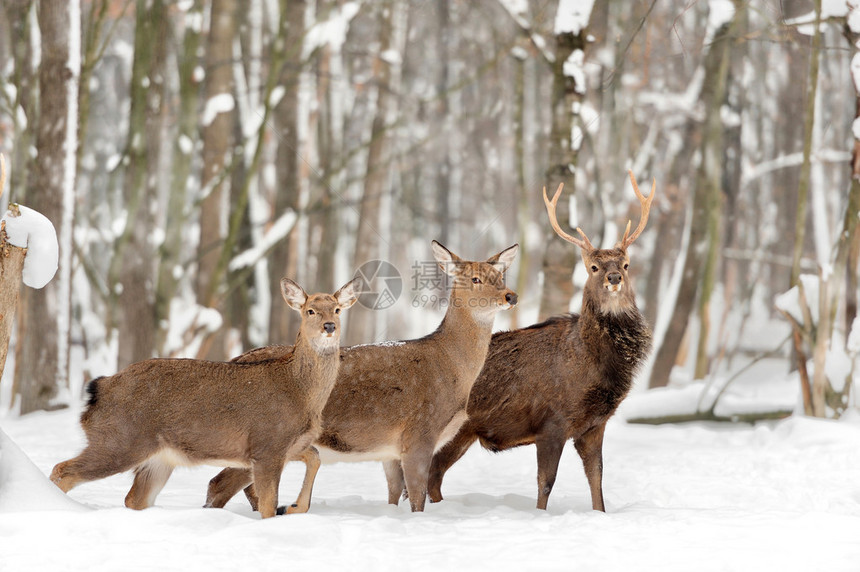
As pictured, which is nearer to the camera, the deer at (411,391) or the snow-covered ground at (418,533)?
the snow-covered ground at (418,533)

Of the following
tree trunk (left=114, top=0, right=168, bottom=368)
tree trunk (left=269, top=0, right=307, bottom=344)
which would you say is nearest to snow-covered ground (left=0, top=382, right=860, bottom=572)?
tree trunk (left=114, top=0, right=168, bottom=368)

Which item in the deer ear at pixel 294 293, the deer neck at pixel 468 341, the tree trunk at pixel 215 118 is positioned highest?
the tree trunk at pixel 215 118

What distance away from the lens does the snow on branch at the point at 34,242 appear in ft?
20.5

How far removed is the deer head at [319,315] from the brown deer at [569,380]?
1.61 m

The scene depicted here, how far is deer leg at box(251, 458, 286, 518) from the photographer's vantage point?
6.39 metres

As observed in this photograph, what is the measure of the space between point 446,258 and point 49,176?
7.49 m

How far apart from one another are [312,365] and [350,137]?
21404 mm

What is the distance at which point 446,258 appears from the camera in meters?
7.54

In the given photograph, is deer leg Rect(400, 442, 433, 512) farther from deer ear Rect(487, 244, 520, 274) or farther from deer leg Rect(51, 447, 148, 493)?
deer leg Rect(51, 447, 148, 493)

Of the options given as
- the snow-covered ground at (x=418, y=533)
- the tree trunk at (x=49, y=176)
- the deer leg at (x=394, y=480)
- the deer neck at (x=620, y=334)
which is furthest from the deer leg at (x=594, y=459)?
the tree trunk at (x=49, y=176)

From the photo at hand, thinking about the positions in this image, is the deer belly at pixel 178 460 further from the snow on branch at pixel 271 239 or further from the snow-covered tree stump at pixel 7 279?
the snow on branch at pixel 271 239

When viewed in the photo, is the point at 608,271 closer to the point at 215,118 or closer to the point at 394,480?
the point at 394,480

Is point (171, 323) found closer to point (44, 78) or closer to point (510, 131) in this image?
point (44, 78)

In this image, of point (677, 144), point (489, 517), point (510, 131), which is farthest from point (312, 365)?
point (510, 131)
